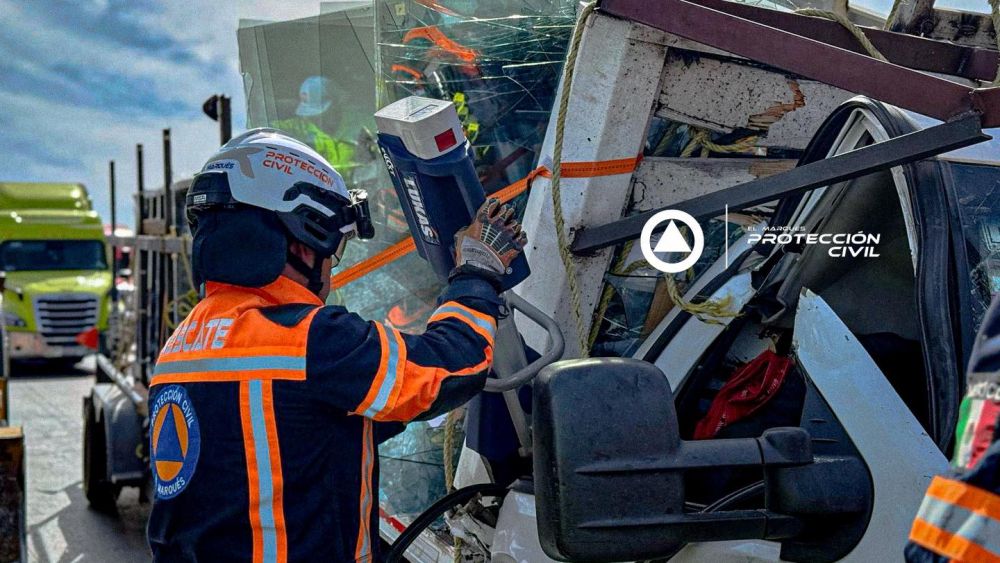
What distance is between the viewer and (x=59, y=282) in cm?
1474

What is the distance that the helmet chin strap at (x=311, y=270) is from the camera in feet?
6.97

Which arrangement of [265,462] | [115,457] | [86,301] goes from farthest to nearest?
1. [86,301]
2. [115,457]
3. [265,462]

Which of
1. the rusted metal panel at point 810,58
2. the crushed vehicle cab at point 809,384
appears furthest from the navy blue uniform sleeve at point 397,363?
the rusted metal panel at point 810,58

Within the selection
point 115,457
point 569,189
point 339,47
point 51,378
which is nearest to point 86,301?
point 51,378

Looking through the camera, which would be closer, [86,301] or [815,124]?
[815,124]

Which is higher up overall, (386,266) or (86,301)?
(386,266)

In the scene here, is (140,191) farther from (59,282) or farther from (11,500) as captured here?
(59,282)

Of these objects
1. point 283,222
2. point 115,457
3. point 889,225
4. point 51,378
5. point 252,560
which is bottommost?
point 51,378

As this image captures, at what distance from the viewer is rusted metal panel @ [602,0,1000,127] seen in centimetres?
180

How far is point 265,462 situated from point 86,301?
557 inches

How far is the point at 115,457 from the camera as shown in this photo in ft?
20.0

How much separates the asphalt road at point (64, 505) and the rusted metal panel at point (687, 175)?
463 centimetres

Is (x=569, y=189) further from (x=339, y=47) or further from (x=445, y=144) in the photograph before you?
(x=339, y=47)

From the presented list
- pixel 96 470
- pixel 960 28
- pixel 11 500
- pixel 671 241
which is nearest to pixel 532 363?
pixel 671 241
